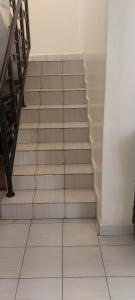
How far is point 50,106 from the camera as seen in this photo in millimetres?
3070

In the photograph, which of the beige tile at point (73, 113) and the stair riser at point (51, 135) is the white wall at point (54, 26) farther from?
the stair riser at point (51, 135)

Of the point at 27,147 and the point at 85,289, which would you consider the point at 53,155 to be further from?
the point at 85,289

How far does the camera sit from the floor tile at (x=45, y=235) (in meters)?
2.06

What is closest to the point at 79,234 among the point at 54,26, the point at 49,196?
the point at 49,196

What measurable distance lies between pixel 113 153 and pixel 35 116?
1339 mm

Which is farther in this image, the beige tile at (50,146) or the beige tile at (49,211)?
the beige tile at (50,146)

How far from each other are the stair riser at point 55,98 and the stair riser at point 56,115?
0.61ft

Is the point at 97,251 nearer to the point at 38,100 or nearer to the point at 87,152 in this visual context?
the point at 87,152

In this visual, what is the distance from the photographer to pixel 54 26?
3.88 m

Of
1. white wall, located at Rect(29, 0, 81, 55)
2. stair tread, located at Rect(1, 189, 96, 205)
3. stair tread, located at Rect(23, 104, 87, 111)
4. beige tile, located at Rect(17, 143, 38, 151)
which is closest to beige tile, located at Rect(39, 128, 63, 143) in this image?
beige tile, located at Rect(17, 143, 38, 151)

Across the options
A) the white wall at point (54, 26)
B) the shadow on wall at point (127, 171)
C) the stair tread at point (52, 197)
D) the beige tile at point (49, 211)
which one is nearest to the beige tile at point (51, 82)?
the white wall at point (54, 26)

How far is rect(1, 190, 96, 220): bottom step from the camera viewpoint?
2.33 metres

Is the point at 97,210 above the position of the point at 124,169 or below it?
below

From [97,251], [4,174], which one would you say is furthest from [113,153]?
[4,174]
